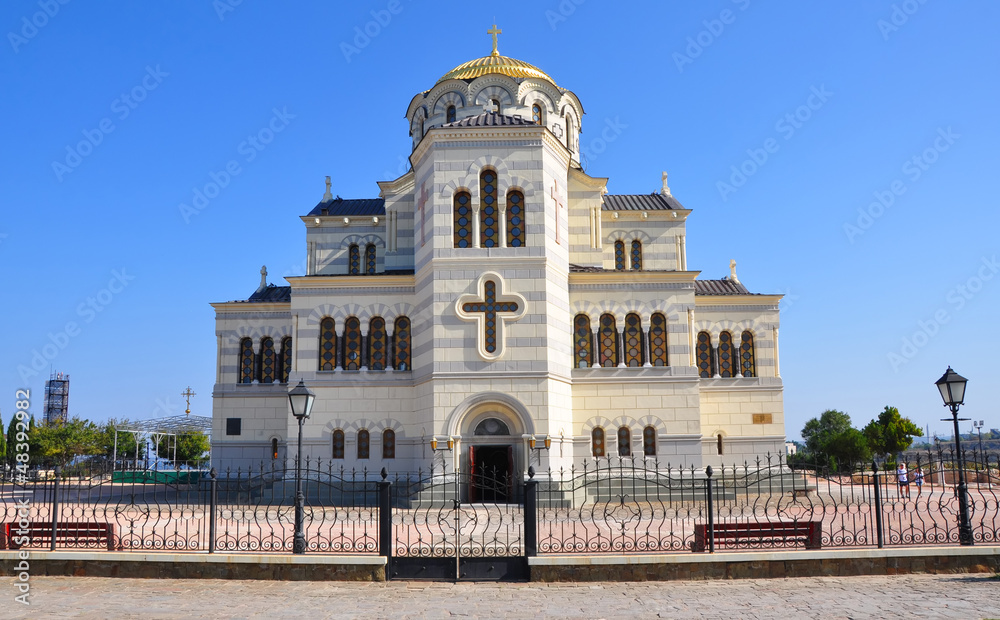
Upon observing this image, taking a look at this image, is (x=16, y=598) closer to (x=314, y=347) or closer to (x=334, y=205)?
(x=314, y=347)

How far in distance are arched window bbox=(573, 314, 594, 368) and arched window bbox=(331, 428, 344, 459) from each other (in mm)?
7709

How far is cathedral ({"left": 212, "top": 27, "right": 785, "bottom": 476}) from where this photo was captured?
2219 cm

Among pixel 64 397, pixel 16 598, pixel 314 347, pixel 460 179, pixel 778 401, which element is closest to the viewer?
pixel 16 598

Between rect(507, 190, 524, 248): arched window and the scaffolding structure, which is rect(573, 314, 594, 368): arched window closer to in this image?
rect(507, 190, 524, 248): arched window

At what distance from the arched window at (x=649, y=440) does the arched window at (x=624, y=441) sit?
0.44 metres

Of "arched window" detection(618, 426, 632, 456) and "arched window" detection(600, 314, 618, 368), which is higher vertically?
"arched window" detection(600, 314, 618, 368)

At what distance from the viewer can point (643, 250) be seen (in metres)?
29.0

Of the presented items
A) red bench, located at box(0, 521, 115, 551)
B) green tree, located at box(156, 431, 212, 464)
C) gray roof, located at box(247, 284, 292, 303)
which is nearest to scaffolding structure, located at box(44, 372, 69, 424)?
green tree, located at box(156, 431, 212, 464)

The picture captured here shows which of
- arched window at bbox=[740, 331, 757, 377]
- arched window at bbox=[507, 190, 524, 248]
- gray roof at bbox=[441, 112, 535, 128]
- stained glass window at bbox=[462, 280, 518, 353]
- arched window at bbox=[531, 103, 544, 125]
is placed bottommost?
arched window at bbox=[740, 331, 757, 377]

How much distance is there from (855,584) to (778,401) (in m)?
17.4

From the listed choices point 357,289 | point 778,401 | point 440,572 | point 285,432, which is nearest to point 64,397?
point 285,432

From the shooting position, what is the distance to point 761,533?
12.1 m

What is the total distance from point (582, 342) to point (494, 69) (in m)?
10.5

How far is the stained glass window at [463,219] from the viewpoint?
22750mm
